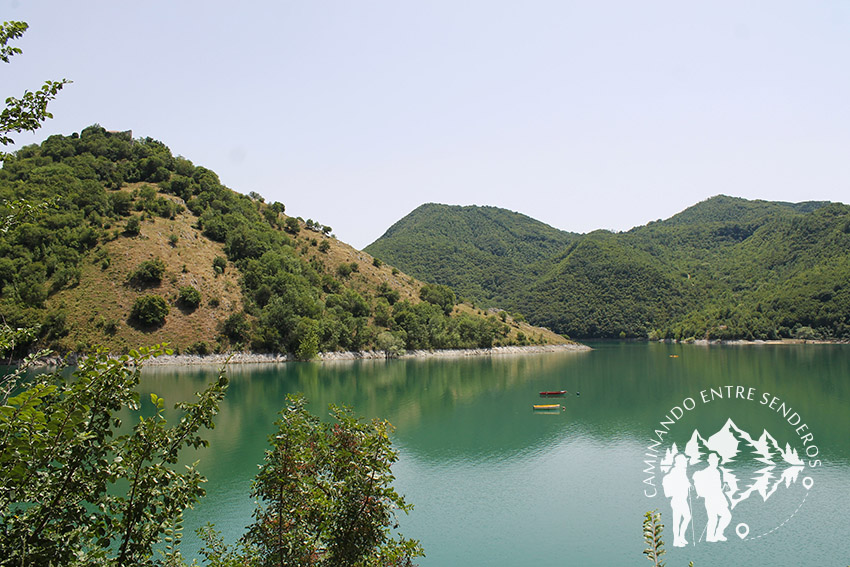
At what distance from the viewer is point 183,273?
278 feet

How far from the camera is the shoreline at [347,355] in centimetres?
7325

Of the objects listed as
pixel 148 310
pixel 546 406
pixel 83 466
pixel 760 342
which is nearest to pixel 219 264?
pixel 148 310

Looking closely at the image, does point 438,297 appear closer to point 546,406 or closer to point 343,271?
point 343,271

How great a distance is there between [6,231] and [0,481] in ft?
8.25

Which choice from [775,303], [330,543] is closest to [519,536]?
[330,543]

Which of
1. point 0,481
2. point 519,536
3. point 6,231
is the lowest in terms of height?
point 519,536

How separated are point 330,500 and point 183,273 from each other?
282 feet

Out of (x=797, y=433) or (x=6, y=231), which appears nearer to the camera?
(x=6, y=231)

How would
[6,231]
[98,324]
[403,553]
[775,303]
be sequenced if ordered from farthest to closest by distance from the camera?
[775,303] < [98,324] < [403,553] < [6,231]

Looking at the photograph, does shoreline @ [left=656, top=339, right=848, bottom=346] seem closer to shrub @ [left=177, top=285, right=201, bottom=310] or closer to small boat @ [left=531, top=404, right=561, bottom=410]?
small boat @ [left=531, top=404, right=561, bottom=410]

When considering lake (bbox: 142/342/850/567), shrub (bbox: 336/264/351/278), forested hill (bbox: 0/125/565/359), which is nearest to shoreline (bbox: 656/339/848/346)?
forested hill (bbox: 0/125/565/359)

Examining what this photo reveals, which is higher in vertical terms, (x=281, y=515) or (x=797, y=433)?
(x=281, y=515)

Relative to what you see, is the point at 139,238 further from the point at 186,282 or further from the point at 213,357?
the point at 213,357

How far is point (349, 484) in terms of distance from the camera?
278 inches
